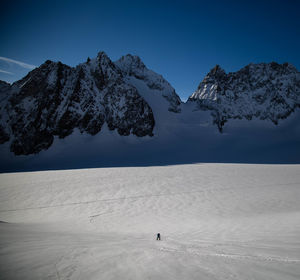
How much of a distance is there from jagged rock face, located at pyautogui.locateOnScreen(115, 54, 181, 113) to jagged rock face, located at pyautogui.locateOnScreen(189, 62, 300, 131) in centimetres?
977

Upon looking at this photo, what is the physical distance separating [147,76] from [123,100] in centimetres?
2321

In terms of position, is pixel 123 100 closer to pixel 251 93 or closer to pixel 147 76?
pixel 147 76

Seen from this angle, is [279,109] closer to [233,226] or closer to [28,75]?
[233,226]

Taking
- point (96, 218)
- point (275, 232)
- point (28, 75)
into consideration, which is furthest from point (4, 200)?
point (28, 75)

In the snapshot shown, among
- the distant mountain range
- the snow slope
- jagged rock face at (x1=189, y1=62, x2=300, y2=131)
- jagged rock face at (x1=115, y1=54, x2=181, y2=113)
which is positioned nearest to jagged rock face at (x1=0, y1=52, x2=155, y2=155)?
the distant mountain range

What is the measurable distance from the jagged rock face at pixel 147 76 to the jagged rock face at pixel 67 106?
12.7m

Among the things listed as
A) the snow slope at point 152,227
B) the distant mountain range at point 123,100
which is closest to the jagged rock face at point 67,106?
the distant mountain range at point 123,100

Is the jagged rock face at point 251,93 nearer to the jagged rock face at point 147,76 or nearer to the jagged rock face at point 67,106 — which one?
the jagged rock face at point 147,76

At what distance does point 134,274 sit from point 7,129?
190 ft

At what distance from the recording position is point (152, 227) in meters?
7.23

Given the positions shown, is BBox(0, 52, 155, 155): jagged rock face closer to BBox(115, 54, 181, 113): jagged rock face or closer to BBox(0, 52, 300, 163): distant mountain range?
BBox(0, 52, 300, 163): distant mountain range

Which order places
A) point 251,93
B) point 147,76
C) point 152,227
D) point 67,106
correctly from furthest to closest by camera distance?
point 251,93 < point 147,76 < point 67,106 < point 152,227

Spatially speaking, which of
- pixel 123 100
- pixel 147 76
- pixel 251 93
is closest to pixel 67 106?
pixel 123 100

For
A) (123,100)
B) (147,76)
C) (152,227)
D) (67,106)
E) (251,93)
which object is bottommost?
(152,227)
